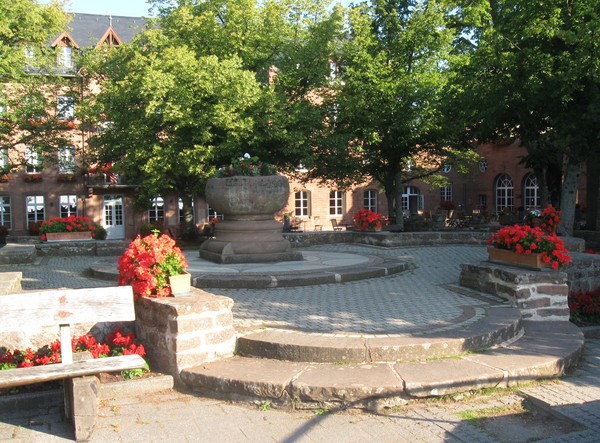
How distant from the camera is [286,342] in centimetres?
546

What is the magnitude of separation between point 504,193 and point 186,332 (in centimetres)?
3748

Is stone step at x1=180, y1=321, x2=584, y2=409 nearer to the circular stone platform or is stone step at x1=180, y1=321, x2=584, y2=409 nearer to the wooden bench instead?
the wooden bench

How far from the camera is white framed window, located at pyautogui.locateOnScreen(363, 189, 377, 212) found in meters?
39.0

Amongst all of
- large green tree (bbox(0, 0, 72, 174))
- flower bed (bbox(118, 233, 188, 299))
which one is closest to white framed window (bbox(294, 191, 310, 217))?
large green tree (bbox(0, 0, 72, 174))

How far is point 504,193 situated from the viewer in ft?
129

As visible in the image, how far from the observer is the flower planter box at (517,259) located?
7.65 meters

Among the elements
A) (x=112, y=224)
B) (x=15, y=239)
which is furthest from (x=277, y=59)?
(x=112, y=224)

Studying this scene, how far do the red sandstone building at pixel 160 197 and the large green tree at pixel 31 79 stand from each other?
8225mm

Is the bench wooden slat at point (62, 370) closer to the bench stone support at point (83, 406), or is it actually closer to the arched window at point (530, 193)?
the bench stone support at point (83, 406)

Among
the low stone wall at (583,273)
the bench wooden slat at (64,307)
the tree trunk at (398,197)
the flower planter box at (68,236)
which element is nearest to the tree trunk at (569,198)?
the low stone wall at (583,273)

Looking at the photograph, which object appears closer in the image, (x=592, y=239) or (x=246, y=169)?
(x=246, y=169)

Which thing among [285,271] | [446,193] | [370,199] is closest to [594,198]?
[285,271]

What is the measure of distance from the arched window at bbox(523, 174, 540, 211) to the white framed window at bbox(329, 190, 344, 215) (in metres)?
12.0

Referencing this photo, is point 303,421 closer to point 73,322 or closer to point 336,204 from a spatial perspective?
point 73,322
